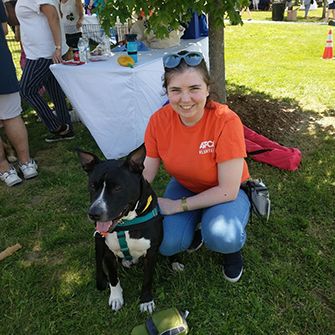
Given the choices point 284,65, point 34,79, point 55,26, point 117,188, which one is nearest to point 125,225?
point 117,188

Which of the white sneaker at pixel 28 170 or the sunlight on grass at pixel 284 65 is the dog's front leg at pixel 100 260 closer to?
the white sneaker at pixel 28 170

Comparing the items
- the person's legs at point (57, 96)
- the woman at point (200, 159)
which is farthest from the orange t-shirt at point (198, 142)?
the person's legs at point (57, 96)

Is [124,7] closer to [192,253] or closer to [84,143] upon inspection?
[84,143]

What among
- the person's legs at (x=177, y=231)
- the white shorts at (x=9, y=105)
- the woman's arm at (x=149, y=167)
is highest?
the white shorts at (x=9, y=105)

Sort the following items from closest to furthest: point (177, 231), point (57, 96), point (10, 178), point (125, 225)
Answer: point (125, 225), point (177, 231), point (10, 178), point (57, 96)

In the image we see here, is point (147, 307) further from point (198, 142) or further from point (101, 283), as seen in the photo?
point (198, 142)

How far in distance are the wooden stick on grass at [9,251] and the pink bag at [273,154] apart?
2323 mm

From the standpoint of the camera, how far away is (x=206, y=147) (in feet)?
7.53

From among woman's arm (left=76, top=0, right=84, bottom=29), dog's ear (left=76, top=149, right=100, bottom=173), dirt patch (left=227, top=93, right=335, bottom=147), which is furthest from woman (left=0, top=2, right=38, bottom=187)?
dirt patch (left=227, top=93, right=335, bottom=147)

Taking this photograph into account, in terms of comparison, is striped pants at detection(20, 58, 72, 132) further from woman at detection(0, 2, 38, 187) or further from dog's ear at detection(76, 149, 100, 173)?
dog's ear at detection(76, 149, 100, 173)

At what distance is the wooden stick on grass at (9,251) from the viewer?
2.81m

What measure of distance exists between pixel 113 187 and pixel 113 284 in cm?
73

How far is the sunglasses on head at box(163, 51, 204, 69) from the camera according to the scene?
2115 mm

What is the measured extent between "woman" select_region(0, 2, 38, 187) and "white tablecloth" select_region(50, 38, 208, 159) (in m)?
0.55
